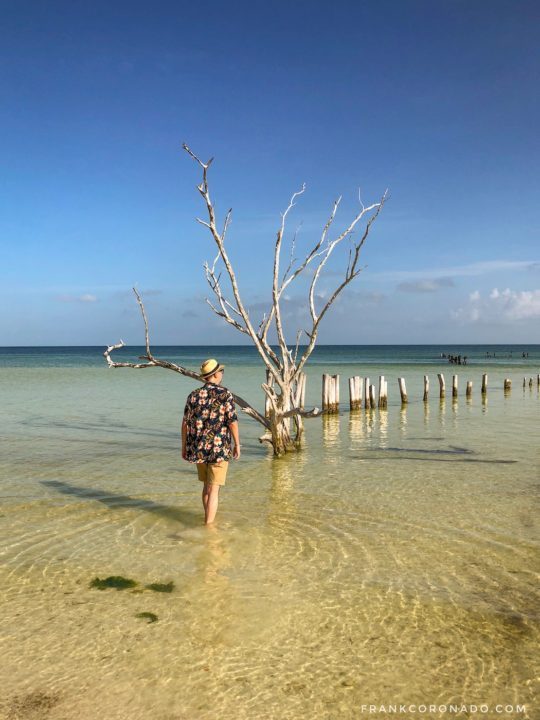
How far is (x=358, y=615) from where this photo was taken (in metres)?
4.84

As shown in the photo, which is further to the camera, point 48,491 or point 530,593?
point 48,491

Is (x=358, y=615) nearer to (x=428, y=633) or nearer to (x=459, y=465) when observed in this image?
(x=428, y=633)

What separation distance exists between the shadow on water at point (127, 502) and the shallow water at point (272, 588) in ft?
0.16

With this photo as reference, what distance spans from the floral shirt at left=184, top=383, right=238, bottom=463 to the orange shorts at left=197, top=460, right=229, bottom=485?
9 cm

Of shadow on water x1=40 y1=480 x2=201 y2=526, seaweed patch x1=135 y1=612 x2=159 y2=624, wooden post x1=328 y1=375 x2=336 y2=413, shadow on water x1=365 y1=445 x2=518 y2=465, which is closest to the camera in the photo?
seaweed patch x1=135 y1=612 x2=159 y2=624

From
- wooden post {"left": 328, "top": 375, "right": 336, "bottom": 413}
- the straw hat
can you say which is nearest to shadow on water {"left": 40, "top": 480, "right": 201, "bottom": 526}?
the straw hat

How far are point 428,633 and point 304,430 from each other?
11.5 metres

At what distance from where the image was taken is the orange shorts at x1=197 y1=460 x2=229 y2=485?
6832 mm

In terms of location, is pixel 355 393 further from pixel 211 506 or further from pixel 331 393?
pixel 211 506

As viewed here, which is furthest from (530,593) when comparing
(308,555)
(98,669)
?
(98,669)

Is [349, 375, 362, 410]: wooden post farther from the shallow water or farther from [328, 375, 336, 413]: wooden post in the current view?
the shallow water

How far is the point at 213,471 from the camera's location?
22.4 feet

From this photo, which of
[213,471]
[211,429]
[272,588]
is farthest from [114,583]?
[211,429]

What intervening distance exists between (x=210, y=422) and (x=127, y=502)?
2.60m
